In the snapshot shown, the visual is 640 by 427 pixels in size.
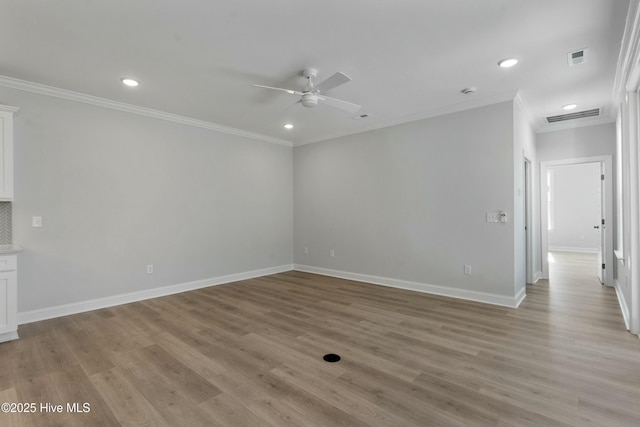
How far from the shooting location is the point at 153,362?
2619 millimetres

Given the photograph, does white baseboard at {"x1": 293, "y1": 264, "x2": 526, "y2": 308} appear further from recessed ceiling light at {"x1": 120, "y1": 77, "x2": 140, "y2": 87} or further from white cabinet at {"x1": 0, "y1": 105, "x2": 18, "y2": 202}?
white cabinet at {"x1": 0, "y1": 105, "x2": 18, "y2": 202}

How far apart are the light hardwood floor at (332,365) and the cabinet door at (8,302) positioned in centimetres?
18

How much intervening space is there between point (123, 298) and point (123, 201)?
1.37 meters

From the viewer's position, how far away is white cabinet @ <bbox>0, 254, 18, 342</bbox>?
298 cm

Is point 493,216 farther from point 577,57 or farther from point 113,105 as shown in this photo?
point 113,105

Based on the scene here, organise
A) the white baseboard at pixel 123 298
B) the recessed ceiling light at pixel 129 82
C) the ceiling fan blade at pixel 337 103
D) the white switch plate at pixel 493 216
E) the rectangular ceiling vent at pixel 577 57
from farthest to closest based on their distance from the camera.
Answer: the white switch plate at pixel 493 216, the white baseboard at pixel 123 298, the recessed ceiling light at pixel 129 82, the ceiling fan blade at pixel 337 103, the rectangular ceiling vent at pixel 577 57

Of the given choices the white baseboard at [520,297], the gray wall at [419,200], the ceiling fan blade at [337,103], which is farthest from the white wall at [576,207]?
the ceiling fan blade at [337,103]

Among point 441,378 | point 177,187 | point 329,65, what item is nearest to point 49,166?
point 177,187

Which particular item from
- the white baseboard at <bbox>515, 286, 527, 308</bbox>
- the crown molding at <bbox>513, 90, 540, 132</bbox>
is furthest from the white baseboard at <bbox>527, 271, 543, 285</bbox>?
the crown molding at <bbox>513, 90, 540, 132</bbox>

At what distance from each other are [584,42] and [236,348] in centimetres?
427

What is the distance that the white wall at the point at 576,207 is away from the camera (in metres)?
8.84

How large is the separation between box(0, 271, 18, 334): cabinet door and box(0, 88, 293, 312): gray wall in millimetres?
663

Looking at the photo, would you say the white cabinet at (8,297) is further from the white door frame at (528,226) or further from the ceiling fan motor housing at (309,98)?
the white door frame at (528,226)

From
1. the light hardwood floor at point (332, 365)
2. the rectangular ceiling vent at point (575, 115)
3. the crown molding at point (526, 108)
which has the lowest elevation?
the light hardwood floor at point (332, 365)
